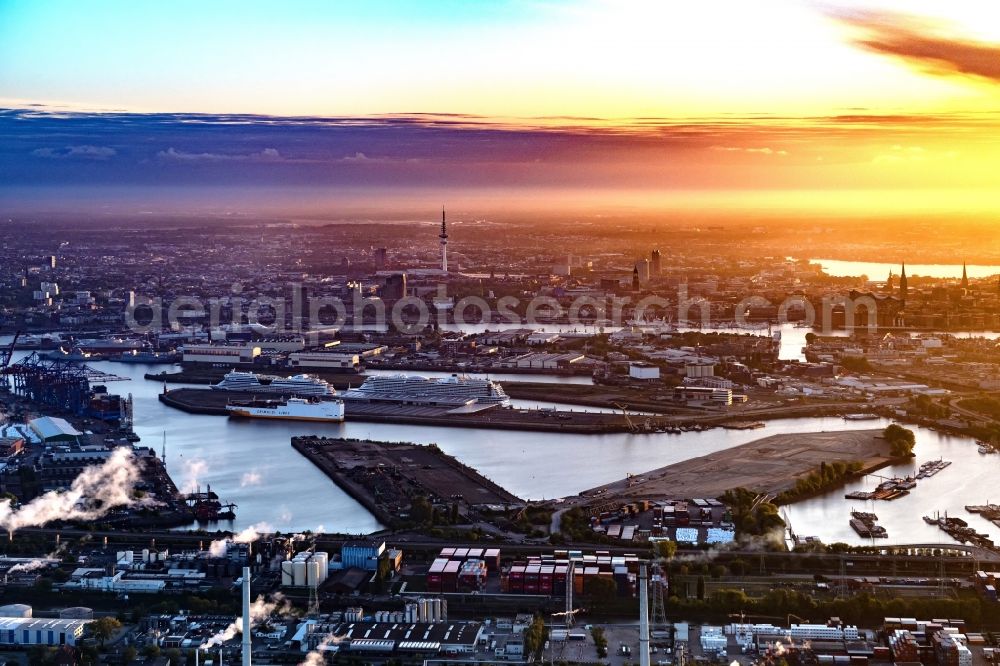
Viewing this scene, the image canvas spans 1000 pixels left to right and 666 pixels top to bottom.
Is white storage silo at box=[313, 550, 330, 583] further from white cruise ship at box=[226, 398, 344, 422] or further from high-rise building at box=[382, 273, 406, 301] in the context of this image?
high-rise building at box=[382, 273, 406, 301]

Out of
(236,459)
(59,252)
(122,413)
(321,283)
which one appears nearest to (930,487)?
(236,459)

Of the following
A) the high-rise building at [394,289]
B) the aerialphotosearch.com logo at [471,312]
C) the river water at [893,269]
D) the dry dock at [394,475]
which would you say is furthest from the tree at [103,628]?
the river water at [893,269]

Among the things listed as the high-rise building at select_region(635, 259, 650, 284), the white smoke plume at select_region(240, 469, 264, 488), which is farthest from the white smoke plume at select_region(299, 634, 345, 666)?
the high-rise building at select_region(635, 259, 650, 284)

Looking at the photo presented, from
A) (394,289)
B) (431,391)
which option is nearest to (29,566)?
(431,391)

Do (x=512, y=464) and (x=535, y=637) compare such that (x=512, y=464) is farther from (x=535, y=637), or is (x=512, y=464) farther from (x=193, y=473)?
(x=535, y=637)

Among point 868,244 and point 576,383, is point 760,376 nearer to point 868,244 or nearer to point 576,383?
point 576,383

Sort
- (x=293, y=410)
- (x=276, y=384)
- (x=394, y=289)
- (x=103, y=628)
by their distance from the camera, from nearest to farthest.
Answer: (x=103, y=628)
(x=293, y=410)
(x=276, y=384)
(x=394, y=289)
